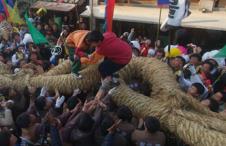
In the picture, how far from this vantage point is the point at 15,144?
507 cm

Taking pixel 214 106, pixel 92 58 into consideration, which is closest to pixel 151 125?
pixel 214 106

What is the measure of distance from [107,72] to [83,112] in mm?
1250

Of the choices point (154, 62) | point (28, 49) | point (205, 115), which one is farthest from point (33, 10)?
point (205, 115)

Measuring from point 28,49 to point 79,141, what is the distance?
17.2 feet

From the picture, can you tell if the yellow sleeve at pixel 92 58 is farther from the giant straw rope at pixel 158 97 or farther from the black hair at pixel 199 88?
the black hair at pixel 199 88

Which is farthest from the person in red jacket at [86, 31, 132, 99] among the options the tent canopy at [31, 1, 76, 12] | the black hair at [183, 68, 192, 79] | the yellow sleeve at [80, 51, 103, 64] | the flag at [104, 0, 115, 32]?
the tent canopy at [31, 1, 76, 12]

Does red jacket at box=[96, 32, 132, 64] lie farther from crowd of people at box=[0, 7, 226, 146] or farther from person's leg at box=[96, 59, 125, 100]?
crowd of people at box=[0, 7, 226, 146]

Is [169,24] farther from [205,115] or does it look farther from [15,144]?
[15,144]

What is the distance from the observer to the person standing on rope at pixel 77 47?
6.40m

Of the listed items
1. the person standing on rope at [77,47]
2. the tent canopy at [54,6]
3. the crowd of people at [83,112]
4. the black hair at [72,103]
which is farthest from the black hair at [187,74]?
the tent canopy at [54,6]

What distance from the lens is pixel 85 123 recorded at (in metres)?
5.04

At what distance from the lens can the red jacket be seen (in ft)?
20.1

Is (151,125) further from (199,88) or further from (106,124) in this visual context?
(199,88)

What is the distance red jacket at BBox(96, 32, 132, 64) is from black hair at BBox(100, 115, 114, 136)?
4.11 ft
